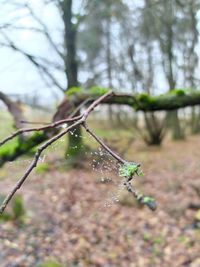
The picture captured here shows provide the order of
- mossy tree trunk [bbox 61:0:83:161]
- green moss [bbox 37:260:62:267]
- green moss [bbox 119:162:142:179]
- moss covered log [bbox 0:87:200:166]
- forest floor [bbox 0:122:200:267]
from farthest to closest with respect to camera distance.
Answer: mossy tree trunk [bbox 61:0:83:161] → forest floor [bbox 0:122:200:267] → green moss [bbox 37:260:62:267] → moss covered log [bbox 0:87:200:166] → green moss [bbox 119:162:142:179]

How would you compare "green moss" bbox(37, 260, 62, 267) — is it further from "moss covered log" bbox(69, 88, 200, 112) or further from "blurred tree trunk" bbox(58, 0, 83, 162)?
"blurred tree trunk" bbox(58, 0, 83, 162)

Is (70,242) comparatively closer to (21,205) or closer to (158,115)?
(21,205)

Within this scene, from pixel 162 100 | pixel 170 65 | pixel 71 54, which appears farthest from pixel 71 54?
pixel 162 100

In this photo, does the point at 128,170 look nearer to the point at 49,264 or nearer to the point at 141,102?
the point at 141,102

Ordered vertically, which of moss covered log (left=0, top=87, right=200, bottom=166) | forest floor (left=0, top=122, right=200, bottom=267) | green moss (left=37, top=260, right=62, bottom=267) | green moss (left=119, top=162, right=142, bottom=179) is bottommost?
forest floor (left=0, top=122, right=200, bottom=267)

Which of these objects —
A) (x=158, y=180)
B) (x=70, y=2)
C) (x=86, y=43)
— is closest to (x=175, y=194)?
(x=158, y=180)

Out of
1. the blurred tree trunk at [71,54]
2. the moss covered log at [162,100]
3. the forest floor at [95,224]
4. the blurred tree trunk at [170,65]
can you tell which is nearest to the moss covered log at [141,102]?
the moss covered log at [162,100]

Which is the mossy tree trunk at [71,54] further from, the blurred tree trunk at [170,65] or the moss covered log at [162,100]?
the moss covered log at [162,100]

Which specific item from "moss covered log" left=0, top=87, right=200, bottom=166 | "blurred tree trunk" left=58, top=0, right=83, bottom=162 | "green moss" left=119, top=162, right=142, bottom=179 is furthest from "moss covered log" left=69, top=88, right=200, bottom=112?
"blurred tree trunk" left=58, top=0, right=83, bottom=162
